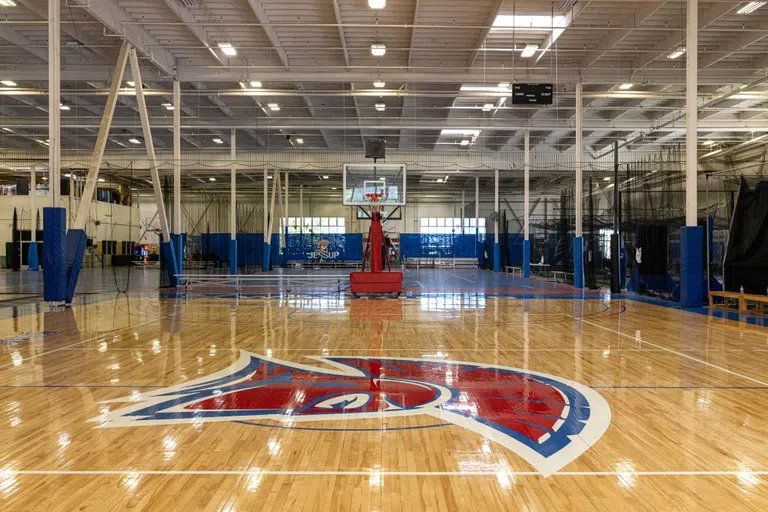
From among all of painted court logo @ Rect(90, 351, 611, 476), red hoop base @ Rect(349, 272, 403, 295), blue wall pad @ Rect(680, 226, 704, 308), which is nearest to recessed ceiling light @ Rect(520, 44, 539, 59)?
blue wall pad @ Rect(680, 226, 704, 308)

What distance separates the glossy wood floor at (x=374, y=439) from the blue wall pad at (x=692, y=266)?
12.4 ft

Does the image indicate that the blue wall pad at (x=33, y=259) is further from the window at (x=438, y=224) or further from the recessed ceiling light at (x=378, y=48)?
the window at (x=438, y=224)

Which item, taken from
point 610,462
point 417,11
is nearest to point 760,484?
point 610,462

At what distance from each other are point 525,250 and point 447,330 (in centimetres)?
1595

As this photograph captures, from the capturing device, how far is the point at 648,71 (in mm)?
17641

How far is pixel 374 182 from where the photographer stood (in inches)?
682

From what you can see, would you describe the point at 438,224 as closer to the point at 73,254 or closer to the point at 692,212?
the point at 692,212

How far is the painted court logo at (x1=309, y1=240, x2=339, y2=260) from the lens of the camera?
1395 inches

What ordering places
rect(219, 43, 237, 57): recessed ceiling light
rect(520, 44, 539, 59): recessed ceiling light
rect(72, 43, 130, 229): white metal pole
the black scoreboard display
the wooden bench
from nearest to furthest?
1. the wooden bench
2. rect(72, 43, 130, 229): white metal pole
3. the black scoreboard display
4. rect(219, 43, 237, 57): recessed ceiling light
5. rect(520, 44, 539, 59): recessed ceiling light

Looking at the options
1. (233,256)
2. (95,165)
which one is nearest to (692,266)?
(95,165)

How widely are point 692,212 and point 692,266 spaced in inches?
45.4

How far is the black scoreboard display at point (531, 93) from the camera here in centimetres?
1362

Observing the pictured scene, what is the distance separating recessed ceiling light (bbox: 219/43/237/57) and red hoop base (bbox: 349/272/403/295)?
22.8 ft

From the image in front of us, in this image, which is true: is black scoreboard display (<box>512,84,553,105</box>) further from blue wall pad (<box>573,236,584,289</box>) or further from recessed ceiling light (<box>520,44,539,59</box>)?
blue wall pad (<box>573,236,584,289</box>)
